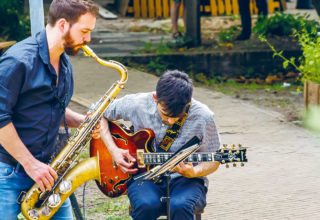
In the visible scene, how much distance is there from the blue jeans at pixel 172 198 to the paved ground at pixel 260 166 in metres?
0.95

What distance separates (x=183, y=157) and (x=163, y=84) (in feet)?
2.07

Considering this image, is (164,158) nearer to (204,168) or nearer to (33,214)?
(204,168)

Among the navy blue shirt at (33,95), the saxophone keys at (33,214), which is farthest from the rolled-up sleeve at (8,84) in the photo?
the saxophone keys at (33,214)

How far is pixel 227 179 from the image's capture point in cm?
524

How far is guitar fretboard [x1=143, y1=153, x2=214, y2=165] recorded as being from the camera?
322cm

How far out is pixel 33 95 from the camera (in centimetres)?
281

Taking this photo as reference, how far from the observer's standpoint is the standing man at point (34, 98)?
2.72 m

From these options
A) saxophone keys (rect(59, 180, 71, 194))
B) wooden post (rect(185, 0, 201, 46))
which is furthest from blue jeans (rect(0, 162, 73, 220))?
wooden post (rect(185, 0, 201, 46))

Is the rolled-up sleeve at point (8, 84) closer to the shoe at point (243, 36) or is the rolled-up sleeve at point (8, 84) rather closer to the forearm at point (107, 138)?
the forearm at point (107, 138)

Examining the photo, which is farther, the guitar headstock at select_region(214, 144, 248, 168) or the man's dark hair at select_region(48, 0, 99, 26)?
the guitar headstock at select_region(214, 144, 248, 168)

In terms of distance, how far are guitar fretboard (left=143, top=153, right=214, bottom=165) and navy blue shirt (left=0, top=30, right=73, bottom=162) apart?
62 centimetres

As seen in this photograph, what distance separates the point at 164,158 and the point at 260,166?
95.2 inches

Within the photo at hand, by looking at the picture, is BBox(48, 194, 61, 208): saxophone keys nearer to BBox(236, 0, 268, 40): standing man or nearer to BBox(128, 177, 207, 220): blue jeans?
BBox(128, 177, 207, 220): blue jeans

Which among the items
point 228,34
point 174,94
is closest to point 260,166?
point 174,94
